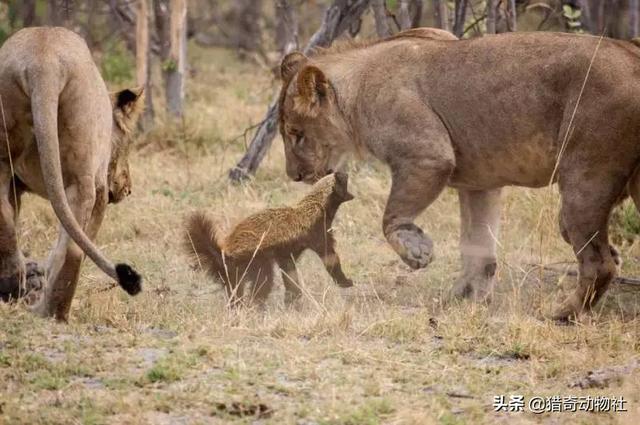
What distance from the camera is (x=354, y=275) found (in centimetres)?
748

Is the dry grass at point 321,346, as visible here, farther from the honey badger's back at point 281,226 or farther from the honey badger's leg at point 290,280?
A: the honey badger's back at point 281,226

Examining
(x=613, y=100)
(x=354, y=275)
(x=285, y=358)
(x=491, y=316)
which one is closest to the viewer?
(x=285, y=358)

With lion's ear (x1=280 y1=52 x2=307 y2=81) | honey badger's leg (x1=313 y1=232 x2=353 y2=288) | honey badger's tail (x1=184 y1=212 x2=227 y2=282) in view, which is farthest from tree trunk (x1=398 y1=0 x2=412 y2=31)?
honey badger's tail (x1=184 y1=212 x2=227 y2=282)

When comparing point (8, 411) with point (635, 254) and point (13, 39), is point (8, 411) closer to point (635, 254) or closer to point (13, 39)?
point (13, 39)

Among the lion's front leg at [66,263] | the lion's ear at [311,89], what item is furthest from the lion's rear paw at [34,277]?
the lion's ear at [311,89]

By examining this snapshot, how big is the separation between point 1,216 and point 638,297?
3.46m

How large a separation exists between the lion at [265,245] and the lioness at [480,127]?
1.06ft

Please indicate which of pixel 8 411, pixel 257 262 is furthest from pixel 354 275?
pixel 8 411

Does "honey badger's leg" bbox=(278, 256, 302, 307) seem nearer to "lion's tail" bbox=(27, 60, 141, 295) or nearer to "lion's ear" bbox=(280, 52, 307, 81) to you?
"lion's ear" bbox=(280, 52, 307, 81)

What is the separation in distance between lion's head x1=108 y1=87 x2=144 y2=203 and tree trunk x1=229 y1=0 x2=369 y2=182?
2846mm

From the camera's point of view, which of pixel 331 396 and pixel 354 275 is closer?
pixel 331 396

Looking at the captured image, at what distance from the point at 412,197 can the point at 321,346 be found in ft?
4.16

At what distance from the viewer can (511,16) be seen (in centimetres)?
913

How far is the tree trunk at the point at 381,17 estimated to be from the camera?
9727 millimetres
